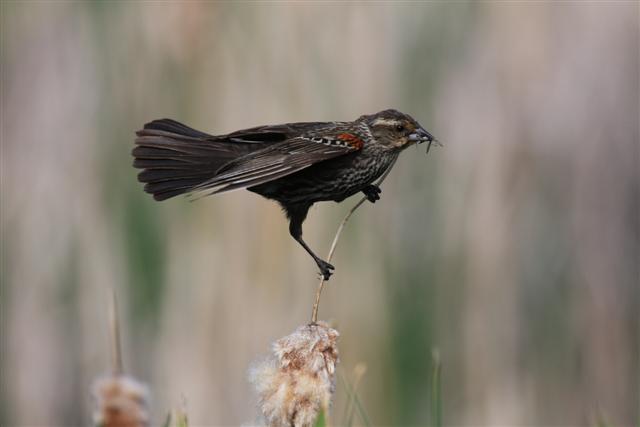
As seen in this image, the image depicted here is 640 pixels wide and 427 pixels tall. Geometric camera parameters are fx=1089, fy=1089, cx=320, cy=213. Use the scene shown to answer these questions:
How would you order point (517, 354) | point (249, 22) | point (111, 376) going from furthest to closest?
point (517, 354) → point (249, 22) → point (111, 376)

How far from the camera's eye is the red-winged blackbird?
91.7 inches

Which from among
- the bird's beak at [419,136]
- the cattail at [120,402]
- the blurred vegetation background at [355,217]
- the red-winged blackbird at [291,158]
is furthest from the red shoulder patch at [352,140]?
the blurred vegetation background at [355,217]

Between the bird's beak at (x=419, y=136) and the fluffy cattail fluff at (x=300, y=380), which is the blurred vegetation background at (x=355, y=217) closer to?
the bird's beak at (x=419, y=136)

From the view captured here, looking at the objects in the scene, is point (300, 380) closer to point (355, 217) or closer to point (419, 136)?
point (419, 136)

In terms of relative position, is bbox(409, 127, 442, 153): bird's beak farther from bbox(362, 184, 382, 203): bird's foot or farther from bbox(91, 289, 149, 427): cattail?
bbox(91, 289, 149, 427): cattail

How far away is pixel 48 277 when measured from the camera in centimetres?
437

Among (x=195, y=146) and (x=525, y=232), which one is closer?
(x=195, y=146)

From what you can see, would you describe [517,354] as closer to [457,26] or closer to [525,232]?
[525,232]

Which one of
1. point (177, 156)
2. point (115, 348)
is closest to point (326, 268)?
point (177, 156)

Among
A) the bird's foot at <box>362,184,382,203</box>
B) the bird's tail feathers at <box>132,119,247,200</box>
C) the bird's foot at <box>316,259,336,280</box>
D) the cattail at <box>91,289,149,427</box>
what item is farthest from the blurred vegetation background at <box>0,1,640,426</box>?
the cattail at <box>91,289,149,427</box>

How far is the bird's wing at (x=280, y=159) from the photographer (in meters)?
2.16

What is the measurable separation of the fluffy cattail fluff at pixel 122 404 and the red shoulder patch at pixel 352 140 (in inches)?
48.4

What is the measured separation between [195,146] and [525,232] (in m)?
2.35

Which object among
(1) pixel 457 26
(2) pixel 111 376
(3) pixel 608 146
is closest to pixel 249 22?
(1) pixel 457 26
